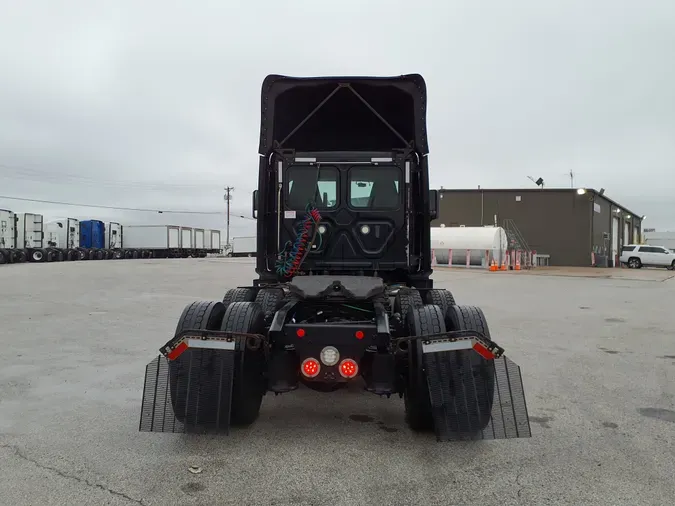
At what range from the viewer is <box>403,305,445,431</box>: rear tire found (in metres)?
3.69

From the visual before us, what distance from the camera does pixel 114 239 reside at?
168 ft

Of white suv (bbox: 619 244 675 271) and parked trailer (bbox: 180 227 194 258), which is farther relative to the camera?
parked trailer (bbox: 180 227 194 258)

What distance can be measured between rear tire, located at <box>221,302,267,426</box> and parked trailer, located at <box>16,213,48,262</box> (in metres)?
39.8

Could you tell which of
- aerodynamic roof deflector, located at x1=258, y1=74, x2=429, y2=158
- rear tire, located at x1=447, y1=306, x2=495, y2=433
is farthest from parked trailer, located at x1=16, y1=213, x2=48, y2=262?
rear tire, located at x1=447, y1=306, x2=495, y2=433

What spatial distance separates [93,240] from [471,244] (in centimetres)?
3522

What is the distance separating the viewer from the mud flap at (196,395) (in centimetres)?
361

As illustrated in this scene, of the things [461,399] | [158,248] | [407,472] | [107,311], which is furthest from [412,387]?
[158,248]

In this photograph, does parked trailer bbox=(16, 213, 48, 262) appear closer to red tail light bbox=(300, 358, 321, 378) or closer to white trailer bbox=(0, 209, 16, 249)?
white trailer bbox=(0, 209, 16, 249)

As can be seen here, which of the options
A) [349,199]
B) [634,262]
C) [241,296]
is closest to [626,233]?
[634,262]

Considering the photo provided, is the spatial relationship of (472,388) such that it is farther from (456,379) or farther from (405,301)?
(405,301)

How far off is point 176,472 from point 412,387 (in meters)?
1.71

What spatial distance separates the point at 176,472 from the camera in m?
3.37

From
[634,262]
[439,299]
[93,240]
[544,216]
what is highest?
[544,216]

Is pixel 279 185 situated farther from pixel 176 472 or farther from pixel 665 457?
pixel 665 457
